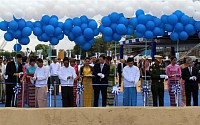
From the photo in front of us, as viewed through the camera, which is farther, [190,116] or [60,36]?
[60,36]

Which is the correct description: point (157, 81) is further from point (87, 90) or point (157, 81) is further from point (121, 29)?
point (87, 90)

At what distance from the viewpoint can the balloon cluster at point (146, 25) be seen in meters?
11.0

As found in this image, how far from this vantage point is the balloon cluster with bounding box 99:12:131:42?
1102 centimetres

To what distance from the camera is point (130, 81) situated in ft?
33.0

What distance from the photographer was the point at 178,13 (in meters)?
11.3

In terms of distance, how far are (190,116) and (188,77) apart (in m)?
4.48

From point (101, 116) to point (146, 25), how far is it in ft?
18.2

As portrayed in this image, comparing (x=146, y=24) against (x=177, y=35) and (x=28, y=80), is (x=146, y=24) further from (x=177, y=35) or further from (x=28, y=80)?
(x=28, y=80)

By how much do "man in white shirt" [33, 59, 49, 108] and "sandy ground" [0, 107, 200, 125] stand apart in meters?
4.26

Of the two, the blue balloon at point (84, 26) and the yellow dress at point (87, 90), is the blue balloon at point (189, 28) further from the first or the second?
the yellow dress at point (87, 90)

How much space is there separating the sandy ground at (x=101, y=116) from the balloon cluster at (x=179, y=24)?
541 centimetres

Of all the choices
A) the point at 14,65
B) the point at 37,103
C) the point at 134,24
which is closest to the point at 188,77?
the point at 134,24

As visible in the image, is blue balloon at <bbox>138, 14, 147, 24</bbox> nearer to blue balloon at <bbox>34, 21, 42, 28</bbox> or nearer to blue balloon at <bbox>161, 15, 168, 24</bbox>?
blue balloon at <bbox>161, 15, 168, 24</bbox>

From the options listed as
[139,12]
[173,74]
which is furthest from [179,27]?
[173,74]
